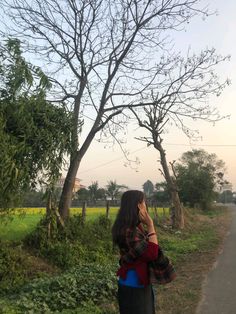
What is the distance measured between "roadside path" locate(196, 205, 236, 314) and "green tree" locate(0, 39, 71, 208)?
388 centimetres

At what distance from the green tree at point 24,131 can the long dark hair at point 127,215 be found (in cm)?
383

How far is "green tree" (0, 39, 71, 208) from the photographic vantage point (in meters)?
7.91

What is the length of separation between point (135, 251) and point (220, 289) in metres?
5.10

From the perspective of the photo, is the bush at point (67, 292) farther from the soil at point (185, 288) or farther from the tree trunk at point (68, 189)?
the tree trunk at point (68, 189)

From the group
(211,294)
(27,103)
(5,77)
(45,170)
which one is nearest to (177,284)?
(211,294)

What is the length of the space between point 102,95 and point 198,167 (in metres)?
40.3

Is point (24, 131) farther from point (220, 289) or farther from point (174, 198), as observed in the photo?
point (174, 198)

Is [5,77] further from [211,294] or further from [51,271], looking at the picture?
[211,294]

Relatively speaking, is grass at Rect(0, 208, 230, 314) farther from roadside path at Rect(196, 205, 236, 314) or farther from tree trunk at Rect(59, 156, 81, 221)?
tree trunk at Rect(59, 156, 81, 221)

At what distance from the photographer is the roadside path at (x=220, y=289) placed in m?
7.20

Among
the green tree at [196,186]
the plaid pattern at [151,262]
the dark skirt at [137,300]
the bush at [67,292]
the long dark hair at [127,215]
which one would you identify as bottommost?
the bush at [67,292]

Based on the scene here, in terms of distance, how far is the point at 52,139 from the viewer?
891cm

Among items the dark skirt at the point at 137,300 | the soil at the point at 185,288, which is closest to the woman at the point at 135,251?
the dark skirt at the point at 137,300

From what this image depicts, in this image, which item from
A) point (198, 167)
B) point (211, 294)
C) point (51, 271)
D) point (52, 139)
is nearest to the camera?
point (211, 294)
